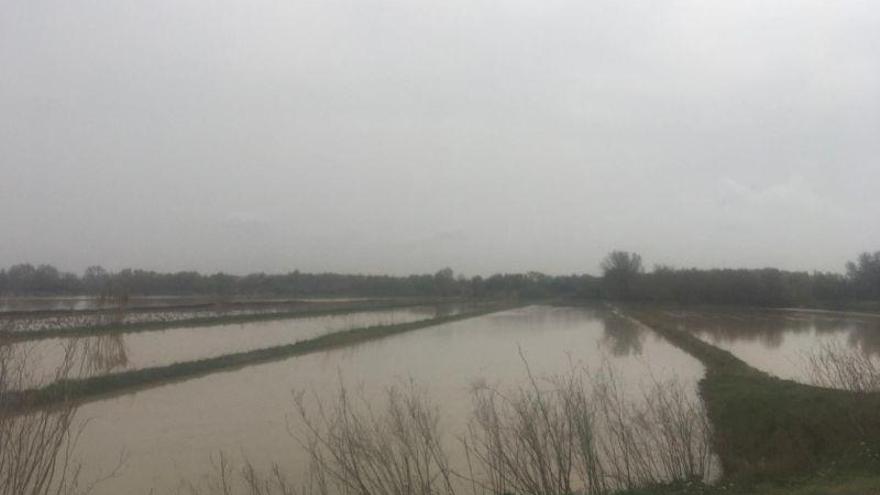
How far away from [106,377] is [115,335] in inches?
360

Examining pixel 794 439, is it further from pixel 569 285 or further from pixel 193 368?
pixel 569 285

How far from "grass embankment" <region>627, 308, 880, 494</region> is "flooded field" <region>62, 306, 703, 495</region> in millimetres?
2181

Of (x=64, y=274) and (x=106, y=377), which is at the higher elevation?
(x=64, y=274)

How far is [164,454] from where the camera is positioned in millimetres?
12047

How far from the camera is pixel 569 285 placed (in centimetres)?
13588

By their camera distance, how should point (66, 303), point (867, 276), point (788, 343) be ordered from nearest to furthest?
point (788, 343)
point (66, 303)
point (867, 276)

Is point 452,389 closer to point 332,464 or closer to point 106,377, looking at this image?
point 332,464

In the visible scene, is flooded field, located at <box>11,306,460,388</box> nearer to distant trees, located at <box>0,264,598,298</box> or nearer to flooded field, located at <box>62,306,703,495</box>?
flooded field, located at <box>62,306,703,495</box>

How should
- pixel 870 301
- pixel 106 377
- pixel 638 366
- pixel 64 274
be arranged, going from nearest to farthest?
pixel 106 377
pixel 638 366
pixel 64 274
pixel 870 301

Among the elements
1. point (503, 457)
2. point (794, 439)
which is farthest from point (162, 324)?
point (794, 439)

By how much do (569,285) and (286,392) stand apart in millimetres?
120858

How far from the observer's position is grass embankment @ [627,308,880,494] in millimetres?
10031

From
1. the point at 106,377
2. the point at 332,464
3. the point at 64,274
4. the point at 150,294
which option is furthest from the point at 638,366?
the point at 150,294

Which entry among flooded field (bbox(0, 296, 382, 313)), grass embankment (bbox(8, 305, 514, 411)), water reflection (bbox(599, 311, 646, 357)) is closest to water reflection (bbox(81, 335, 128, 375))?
grass embankment (bbox(8, 305, 514, 411))
